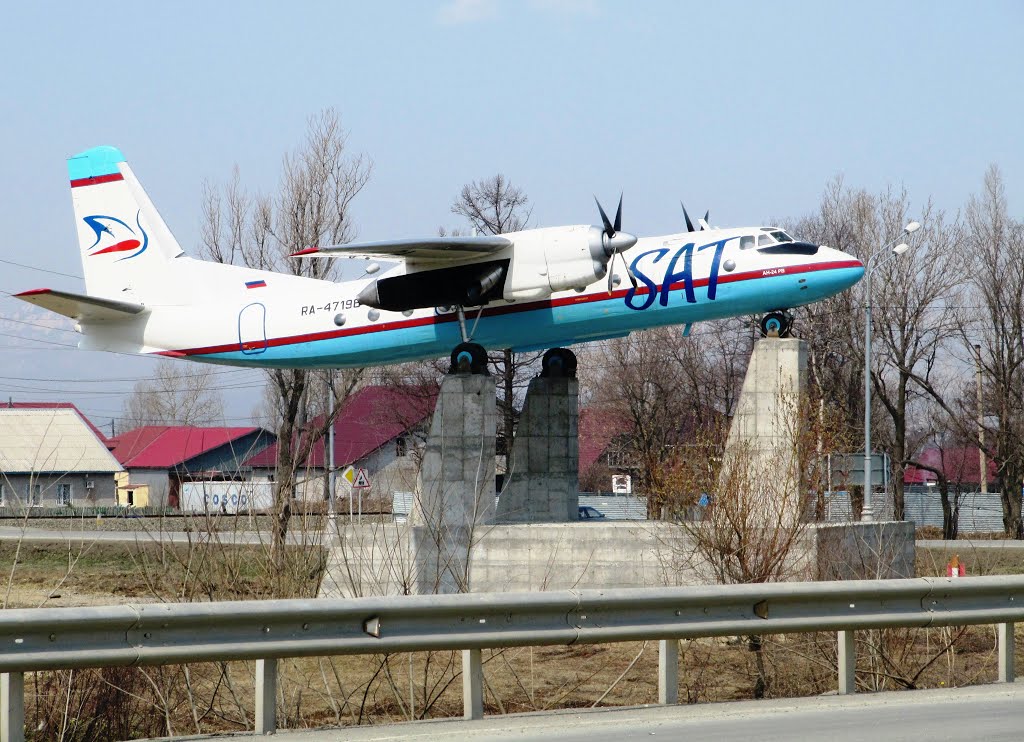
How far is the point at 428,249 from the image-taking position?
2347 centimetres

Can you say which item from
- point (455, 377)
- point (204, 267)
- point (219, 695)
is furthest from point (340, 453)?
point (219, 695)

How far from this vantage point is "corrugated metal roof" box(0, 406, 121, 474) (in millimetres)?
76000

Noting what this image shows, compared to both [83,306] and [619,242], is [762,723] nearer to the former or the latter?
[619,242]

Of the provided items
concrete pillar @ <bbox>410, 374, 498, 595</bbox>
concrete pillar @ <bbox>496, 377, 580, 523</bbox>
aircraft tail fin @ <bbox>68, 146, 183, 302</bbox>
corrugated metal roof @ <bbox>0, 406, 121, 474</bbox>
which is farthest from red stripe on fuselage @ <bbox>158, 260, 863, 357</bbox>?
Result: corrugated metal roof @ <bbox>0, 406, 121, 474</bbox>

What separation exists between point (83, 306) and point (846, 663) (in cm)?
2106

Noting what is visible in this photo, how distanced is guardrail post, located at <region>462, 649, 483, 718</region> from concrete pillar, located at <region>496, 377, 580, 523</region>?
1714 centimetres

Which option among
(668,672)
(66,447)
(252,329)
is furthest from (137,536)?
(66,447)

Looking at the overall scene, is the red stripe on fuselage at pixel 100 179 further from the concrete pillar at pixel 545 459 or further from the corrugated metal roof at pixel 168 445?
the corrugated metal roof at pixel 168 445

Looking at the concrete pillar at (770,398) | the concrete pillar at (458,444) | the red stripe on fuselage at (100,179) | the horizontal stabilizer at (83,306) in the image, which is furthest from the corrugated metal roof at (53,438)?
the concrete pillar at (770,398)

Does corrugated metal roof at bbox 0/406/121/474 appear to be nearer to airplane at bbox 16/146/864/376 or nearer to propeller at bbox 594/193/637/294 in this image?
airplane at bbox 16/146/864/376

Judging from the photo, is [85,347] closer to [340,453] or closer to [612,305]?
[612,305]

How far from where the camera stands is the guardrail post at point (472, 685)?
919 centimetres

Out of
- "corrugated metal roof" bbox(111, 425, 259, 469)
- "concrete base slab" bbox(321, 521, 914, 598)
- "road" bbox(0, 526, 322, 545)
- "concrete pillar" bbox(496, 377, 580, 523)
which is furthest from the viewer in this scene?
"corrugated metal roof" bbox(111, 425, 259, 469)

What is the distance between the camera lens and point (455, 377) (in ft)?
77.4
